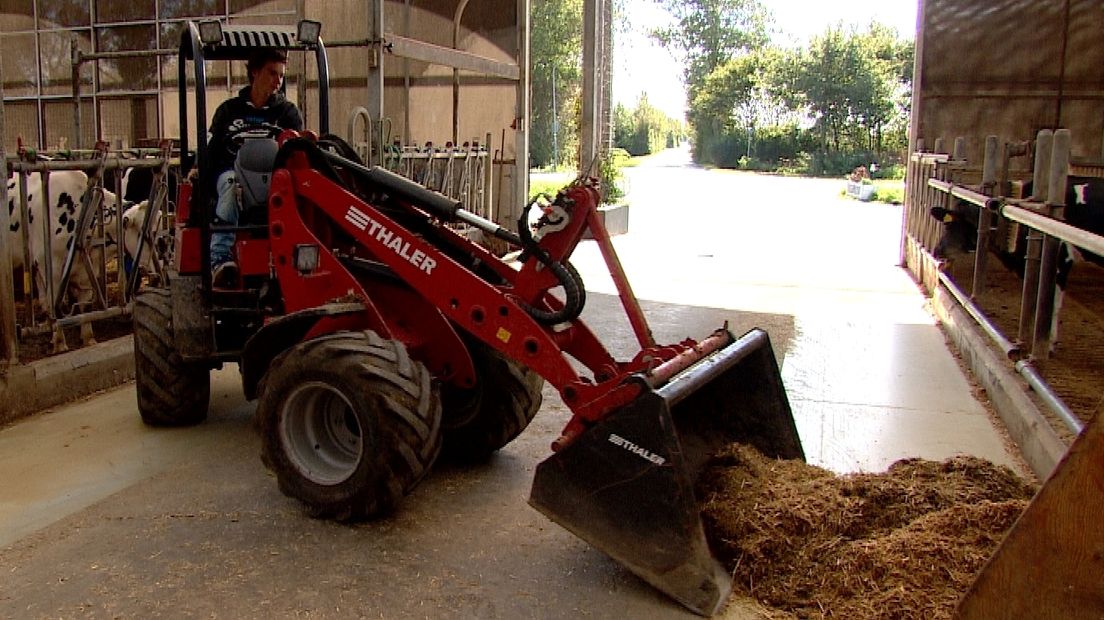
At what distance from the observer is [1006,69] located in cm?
1475

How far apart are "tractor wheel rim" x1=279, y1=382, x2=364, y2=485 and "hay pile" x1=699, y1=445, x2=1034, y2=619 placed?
61.4 inches

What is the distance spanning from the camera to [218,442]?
544 centimetres

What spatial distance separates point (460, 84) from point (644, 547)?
11.9m

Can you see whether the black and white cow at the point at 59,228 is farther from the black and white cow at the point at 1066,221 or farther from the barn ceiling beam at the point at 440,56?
the black and white cow at the point at 1066,221

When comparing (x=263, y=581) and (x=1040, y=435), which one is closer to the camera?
(x=263, y=581)

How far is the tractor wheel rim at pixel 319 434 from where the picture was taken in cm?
430

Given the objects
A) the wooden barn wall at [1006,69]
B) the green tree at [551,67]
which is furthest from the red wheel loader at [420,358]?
the green tree at [551,67]

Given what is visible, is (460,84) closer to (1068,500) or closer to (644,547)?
(644,547)

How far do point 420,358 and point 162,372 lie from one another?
1628mm

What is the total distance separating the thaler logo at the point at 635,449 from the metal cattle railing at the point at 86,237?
4180 mm

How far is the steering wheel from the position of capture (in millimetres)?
5410

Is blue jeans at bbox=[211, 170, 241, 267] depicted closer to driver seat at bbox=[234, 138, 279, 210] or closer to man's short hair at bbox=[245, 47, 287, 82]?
driver seat at bbox=[234, 138, 279, 210]

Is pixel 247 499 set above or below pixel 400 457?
below

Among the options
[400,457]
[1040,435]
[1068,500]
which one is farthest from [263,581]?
[1040,435]
